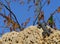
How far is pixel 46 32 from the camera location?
2740 mm

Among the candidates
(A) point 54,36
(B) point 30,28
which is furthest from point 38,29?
(A) point 54,36

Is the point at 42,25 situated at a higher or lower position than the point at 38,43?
higher

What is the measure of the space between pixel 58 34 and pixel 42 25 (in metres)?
0.23

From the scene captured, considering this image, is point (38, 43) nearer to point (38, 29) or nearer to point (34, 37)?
point (34, 37)

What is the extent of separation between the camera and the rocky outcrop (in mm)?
2629

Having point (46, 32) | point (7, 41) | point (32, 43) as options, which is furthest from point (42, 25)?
point (7, 41)

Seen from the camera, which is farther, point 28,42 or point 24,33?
point 24,33

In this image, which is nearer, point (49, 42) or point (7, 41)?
point (49, 42)

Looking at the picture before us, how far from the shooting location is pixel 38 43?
2637 millimetres

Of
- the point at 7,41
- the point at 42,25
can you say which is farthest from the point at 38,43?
the point at 7,41

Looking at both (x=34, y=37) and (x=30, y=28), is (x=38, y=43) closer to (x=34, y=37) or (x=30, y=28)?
(x=34, y=37)

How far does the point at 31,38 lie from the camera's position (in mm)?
2643

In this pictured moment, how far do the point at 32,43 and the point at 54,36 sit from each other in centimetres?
29

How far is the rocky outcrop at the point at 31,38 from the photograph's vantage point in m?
2.63
